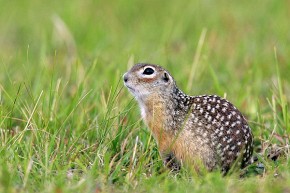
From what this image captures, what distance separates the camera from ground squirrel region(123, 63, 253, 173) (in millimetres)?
6520

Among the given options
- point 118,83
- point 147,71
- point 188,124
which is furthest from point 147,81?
point 188,124

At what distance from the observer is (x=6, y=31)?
41.5 feet

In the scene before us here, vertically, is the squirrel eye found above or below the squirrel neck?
above

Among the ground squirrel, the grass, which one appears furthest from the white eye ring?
the grass

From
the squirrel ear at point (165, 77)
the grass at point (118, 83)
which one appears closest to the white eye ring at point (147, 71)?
the squirrel ear at point (165, 77)

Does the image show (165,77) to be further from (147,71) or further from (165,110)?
(165,110)

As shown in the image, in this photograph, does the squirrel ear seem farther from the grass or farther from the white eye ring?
the grass

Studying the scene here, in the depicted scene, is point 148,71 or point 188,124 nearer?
point 188,124

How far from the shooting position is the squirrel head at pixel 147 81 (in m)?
6.85

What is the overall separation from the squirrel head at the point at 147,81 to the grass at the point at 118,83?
0.13 m

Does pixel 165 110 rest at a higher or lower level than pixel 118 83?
lower

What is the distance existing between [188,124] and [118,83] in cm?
71

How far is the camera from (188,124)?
6.68 metres

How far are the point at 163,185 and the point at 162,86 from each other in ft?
4.40
